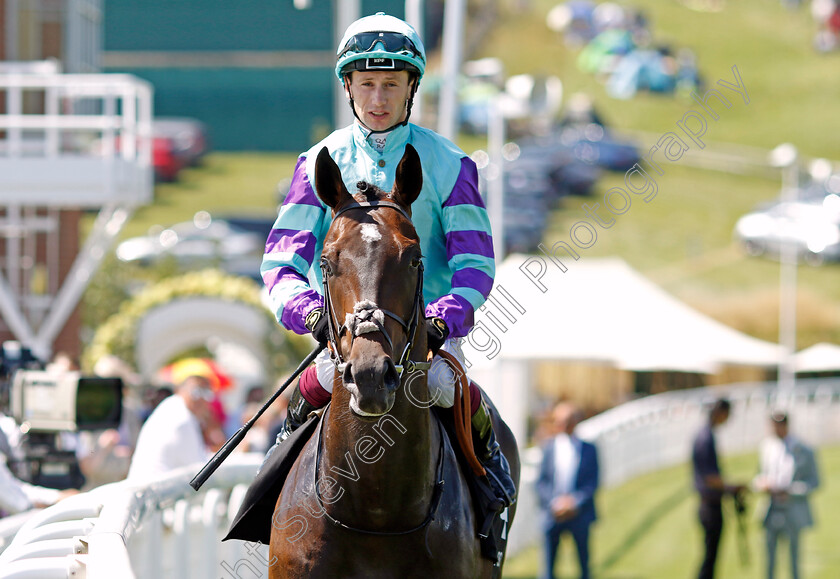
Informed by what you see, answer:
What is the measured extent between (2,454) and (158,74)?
42.7 m

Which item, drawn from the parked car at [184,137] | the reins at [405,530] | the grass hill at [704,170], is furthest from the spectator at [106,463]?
the parked car at [184,137]

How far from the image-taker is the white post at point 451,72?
10.4 metres

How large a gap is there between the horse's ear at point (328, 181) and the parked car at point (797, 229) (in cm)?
2164

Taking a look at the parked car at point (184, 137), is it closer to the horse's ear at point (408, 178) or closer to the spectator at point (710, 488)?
the spectator at point (710, 488)

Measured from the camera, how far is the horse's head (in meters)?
3.13

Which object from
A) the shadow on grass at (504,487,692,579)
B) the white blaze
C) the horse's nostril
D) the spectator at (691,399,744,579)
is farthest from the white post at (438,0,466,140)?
the horse's nostril

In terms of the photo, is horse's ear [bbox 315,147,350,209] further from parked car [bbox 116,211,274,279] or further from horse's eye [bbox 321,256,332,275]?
parked car [bbox 116,211,274,279]

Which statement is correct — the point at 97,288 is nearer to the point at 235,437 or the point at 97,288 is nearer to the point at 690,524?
the point at 690,524

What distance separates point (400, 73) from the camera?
13.4 ft

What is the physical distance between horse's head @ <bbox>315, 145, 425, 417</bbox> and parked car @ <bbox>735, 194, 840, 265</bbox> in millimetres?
21648

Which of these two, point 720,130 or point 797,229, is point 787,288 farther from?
point 720,130

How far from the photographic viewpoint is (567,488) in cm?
990

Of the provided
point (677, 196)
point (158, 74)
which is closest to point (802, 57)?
point (677, 196)

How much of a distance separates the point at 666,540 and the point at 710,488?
2839mm
